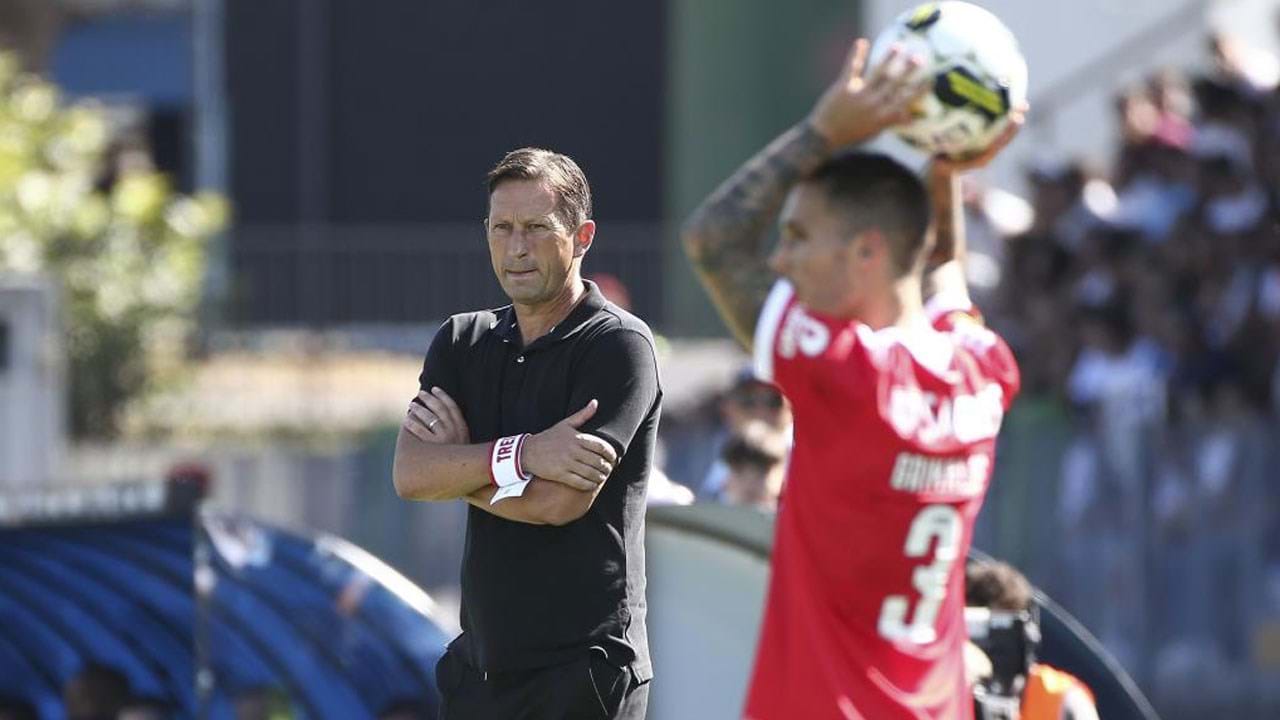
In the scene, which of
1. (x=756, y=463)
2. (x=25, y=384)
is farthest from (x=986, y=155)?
(x=25, y=384)

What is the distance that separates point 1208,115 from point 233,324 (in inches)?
327

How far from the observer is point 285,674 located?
6.71 metres

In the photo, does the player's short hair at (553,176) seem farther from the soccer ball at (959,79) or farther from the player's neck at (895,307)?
the player's neck at (895,307)

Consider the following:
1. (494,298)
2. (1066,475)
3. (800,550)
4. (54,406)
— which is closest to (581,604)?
(800,550)

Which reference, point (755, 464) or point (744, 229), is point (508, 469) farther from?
point (755, 464)

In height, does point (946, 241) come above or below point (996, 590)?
above

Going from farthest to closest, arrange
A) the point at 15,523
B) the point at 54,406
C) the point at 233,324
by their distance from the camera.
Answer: the point at 233,324 → the point at 54,406 → the point at 15,523

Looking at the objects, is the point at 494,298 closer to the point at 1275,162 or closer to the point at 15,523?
the point at 1275,162

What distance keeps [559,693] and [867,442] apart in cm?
100

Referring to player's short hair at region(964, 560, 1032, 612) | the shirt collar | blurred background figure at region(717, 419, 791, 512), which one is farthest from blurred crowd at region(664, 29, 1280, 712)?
the shirt collar

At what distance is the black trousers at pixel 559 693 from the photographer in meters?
4.70

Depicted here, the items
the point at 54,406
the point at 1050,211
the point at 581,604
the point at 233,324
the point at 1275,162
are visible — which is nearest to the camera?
the point at 581,604

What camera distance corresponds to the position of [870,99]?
430 cm

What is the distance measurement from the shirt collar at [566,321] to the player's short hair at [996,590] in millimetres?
1326
